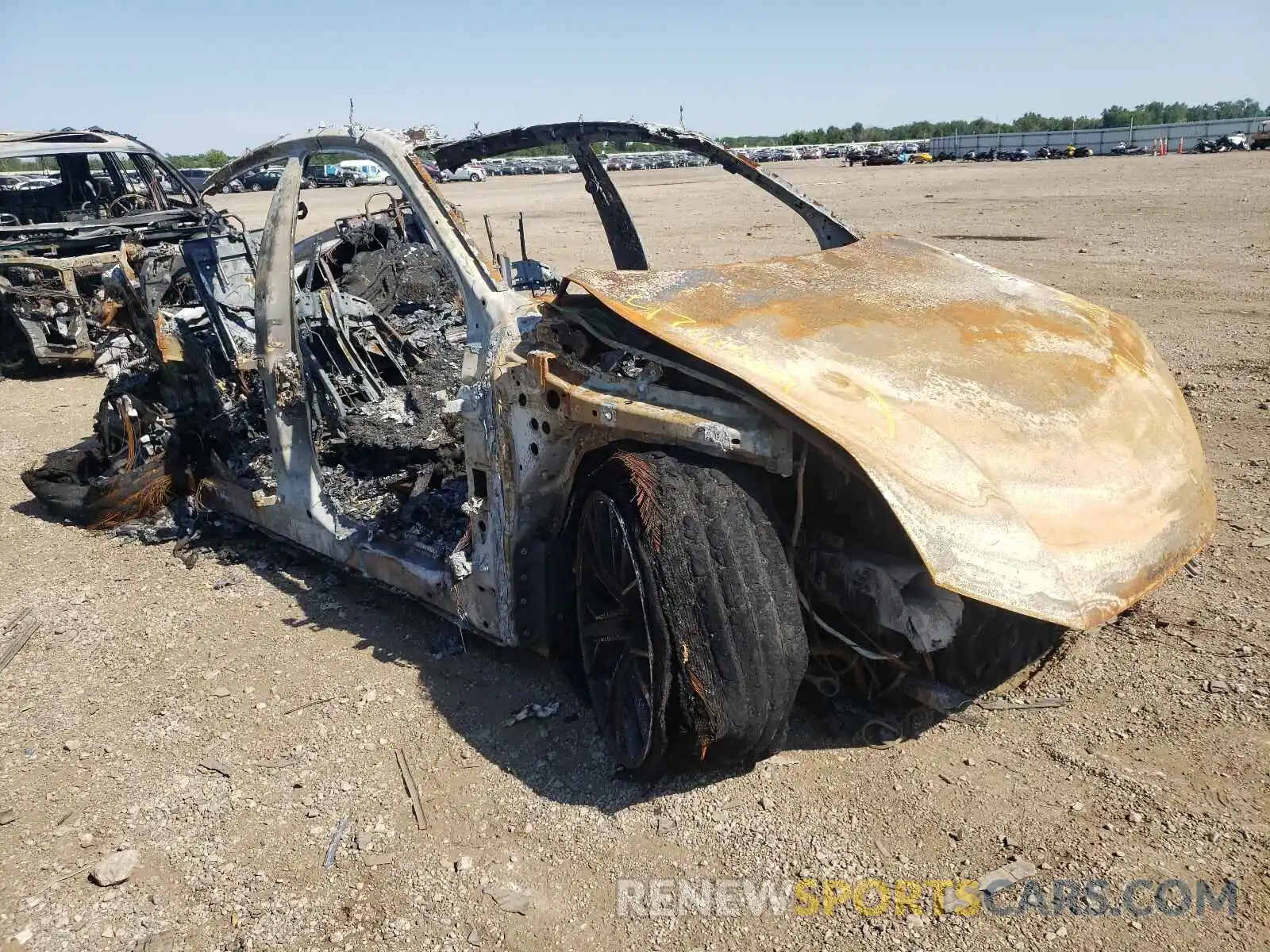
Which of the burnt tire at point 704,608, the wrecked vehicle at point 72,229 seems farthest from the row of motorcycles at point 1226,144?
the burnt tire at point 704,608

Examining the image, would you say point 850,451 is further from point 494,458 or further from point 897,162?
point 897,162

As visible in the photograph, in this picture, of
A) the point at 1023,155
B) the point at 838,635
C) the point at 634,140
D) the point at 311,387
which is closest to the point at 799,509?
the point at 838,635

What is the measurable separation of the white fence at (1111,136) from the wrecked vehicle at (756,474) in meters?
49.0

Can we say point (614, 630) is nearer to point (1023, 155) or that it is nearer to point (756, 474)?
point (756, 474)

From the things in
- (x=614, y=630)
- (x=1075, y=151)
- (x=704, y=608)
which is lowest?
(x=614, y=630)

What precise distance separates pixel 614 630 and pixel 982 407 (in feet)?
4.08

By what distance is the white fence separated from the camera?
46.9m

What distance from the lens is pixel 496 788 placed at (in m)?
2.94

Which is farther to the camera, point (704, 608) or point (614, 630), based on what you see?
point (614, 630)

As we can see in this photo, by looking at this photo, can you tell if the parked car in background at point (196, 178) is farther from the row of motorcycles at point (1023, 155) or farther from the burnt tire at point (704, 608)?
the row of motorcycles at point (1023, 155)

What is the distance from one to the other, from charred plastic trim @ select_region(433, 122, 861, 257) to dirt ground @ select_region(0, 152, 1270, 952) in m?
1.96

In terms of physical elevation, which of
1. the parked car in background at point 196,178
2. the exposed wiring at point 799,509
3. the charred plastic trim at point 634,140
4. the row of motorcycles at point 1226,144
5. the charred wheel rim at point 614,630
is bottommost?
the charred wheel rim at point 614,630

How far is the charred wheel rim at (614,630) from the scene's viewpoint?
8.76 feet

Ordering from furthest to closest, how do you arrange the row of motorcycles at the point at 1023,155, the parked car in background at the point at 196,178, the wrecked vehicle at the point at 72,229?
1. the row of motorcycles at the point at 1023,155
2. the parked car in background at the point at 196,178
3. the wrecked vehicle at the point at 72,229
